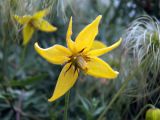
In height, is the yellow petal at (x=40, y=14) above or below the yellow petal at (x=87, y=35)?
above

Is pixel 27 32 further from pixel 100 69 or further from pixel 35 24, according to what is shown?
pixel 100 69

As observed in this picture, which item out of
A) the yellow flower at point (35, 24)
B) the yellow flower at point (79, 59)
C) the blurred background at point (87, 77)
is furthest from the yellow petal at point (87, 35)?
the yellow flower at point (35, 24)

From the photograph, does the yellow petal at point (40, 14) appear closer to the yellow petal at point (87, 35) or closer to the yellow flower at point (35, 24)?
the yellow flower at point (35, 24)

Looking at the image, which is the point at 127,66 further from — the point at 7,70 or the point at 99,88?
the point at 7,70

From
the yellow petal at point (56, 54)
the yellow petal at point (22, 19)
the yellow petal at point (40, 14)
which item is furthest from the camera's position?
the yellow petal at point (40, 14)

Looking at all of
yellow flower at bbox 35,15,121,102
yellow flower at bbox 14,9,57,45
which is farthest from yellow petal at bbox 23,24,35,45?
yellow flower at bbox 35,15,121,102

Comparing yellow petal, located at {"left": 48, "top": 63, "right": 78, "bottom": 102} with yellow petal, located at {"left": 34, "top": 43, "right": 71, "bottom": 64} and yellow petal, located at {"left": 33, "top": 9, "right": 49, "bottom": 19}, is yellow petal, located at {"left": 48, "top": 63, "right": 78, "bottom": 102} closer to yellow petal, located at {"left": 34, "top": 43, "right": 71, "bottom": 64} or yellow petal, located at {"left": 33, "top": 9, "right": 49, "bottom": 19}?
yellow petal, located at {"left": 34, "top": 43, "right": 71, "bottom": 64}
